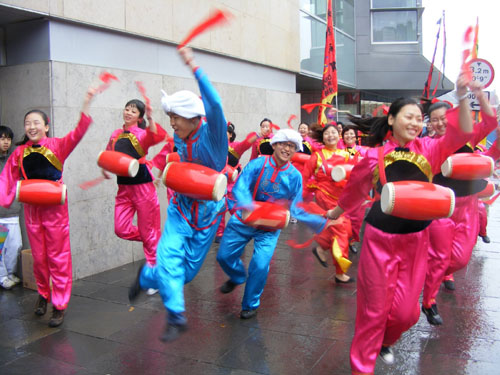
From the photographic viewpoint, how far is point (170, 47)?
281 inches

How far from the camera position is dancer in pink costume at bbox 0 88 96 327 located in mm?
4371

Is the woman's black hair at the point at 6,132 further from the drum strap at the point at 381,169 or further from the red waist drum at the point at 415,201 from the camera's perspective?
the red waist drum at the point at 415,201

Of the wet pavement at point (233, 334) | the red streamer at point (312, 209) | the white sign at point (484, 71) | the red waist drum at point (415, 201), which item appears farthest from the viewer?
the white sign at point (484, 71)

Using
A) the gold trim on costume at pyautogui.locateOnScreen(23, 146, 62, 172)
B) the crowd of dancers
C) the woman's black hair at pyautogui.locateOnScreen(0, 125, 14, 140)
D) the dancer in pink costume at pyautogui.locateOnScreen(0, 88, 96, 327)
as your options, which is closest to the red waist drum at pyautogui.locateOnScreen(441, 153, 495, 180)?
the crowd of dancers

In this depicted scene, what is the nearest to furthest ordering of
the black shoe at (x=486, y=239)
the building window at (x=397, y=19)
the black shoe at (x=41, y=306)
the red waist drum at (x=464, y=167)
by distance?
the red waist drum at (x=464, y=167) < the black shoe at (x=41, y=306) < the black shoe at (x=486, y=239) < the building window at (x=397, y=19)

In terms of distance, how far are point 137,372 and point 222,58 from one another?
5973 mm

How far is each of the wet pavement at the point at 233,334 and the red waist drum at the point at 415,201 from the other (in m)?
1.28

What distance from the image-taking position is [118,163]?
473cm

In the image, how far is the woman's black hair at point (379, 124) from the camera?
320cm

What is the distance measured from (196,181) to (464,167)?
89.3 inches

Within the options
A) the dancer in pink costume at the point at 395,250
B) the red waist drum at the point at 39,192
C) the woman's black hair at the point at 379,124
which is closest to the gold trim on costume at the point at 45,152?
the red waist drum at the point at 39,192

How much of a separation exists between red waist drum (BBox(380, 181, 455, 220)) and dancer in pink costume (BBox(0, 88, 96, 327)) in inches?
107

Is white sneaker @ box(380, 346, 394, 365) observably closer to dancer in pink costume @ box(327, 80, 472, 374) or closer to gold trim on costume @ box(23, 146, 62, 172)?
dancer in pink costume @ box(327, 80, 472, 374)

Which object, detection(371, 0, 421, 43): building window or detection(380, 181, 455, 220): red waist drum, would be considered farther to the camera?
detection(371, 0, 421, 43): building window
